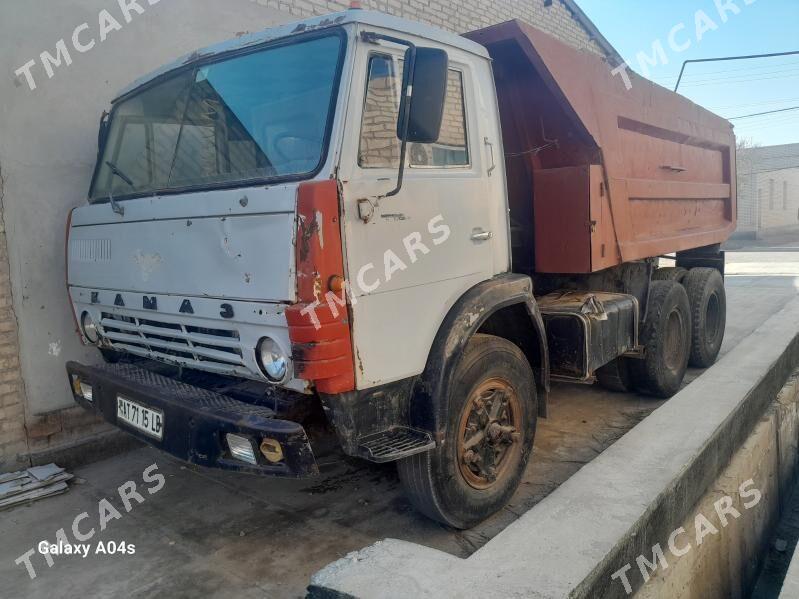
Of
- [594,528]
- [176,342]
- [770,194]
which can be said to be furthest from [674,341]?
[770,194]

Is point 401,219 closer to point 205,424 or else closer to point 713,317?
point 205,424

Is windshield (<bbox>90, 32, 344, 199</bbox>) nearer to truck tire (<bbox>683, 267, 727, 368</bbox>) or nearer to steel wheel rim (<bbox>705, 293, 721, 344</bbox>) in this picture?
truck tire (<bbox>683, 267, 727, 368</bbox>)

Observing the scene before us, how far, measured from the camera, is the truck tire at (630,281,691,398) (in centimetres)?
498

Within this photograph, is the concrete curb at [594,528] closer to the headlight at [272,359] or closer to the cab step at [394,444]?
the cab step at [394,444]

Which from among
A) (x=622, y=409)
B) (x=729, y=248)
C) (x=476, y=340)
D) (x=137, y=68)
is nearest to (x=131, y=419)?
(x=476, y=340)

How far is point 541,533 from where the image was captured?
2.46 meters

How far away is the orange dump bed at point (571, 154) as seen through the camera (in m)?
3.91

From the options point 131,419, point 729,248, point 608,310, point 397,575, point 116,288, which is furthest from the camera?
point 729,248

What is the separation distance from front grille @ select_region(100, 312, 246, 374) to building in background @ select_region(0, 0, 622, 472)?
39.8 inches

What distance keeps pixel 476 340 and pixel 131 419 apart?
1765 mm

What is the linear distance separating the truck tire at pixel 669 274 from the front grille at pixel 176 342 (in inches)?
156

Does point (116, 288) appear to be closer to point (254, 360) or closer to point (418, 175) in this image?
point (254, 360)

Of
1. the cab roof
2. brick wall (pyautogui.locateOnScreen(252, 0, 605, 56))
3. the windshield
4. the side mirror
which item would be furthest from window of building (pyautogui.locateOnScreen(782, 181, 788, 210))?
the windshield

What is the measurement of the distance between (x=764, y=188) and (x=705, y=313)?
31.4m
